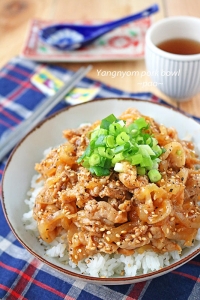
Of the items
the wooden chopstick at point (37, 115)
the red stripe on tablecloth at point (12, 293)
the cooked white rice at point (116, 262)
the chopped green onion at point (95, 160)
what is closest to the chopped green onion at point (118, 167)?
the chopped green onion at point (95, 160)

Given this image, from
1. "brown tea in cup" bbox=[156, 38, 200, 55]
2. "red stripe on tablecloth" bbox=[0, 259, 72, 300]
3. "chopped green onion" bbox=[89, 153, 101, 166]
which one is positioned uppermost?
"chopped green onion" bbox=[89, 153, 101, 166]

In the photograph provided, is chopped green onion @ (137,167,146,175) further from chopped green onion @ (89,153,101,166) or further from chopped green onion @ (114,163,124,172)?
chopped green onion @ (89,153,101,166)

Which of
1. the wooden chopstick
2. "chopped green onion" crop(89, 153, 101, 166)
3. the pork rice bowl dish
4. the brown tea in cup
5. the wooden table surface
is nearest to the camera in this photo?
the pork rice bowl dish

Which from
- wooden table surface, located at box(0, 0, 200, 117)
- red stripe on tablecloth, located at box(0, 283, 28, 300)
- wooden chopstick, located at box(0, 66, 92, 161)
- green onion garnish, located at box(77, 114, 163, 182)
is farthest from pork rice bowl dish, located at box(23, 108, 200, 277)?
wooden table surface, located at box(0, 0, 200, 117)

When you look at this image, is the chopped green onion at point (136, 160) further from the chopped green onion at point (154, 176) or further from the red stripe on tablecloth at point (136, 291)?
the red stripe on tablecloth at point (136, 291)

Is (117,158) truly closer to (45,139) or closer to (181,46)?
(45,139)

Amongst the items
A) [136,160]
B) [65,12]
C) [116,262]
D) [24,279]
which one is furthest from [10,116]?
[65,12]

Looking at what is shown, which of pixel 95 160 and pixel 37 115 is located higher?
pixel 95 160
